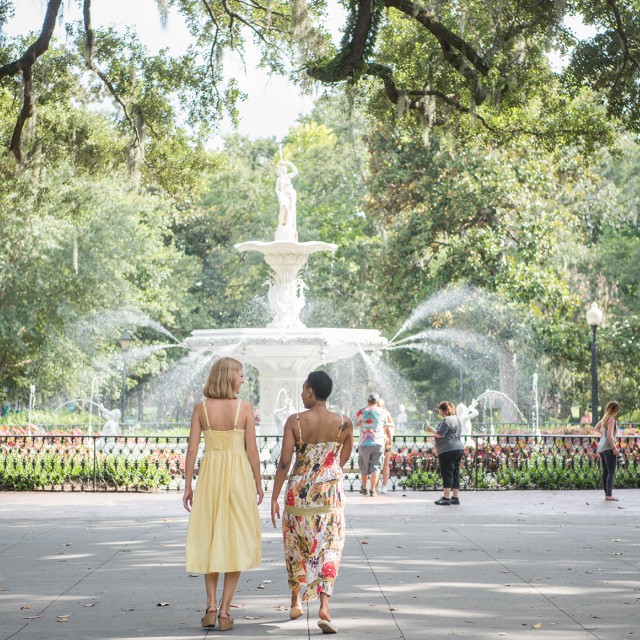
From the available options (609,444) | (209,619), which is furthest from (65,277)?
(209,619)

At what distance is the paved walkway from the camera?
269 inches

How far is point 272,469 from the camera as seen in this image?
19984 millimetres

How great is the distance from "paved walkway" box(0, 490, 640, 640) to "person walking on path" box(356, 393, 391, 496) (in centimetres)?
203

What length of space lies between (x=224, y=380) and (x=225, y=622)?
149 cm

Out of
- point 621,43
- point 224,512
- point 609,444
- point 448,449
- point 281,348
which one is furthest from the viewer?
point 281,348

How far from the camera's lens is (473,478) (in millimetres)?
18766

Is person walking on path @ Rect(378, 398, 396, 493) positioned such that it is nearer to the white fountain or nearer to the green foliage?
the white fountain

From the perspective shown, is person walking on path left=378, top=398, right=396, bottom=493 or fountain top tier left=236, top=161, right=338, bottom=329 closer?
person walking on path left=378, top=398, right=396, bottom=493

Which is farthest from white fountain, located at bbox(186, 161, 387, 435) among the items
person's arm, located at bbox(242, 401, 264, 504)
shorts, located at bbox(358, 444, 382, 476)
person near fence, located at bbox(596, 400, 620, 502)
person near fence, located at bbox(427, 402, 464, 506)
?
person's arm, located at bbox(242, 401, 264, 504)

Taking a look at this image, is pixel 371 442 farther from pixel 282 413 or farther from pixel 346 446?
pixel 346 446

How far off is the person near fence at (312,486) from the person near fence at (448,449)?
835 centimetres

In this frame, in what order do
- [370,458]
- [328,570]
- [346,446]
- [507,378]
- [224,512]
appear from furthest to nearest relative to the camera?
[507,378], [370,458], [346,446], [328,570], [224,512]

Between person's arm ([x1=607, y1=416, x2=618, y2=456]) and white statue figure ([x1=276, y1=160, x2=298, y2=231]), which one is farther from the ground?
white statue figure ([x1=276, y1=160, x2=298, y2=231])

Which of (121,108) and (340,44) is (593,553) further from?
(121,108)
